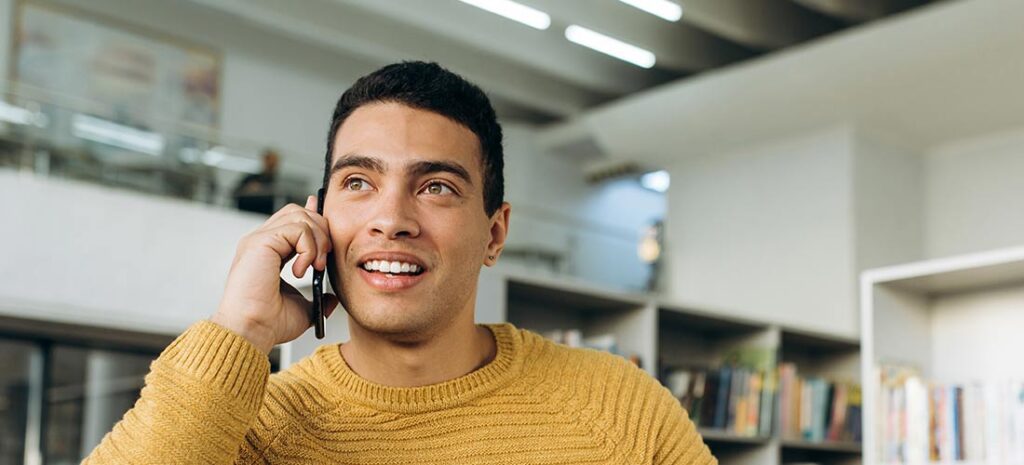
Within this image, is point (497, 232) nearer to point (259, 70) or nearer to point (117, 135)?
point (117, 135)

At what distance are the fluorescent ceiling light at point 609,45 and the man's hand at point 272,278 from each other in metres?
6.85

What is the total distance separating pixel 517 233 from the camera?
8227 millimetres

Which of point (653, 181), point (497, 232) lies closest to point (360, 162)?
point (497, 232)

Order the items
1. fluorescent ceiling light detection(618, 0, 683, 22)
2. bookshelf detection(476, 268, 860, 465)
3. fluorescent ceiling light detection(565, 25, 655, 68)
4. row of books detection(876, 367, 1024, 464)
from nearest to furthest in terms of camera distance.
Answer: row of books detection(876, 367, 1024, 464)
bookshelf detection(476, 268, 860, 465)
fluorescent ceiling light detection(618, 0, 683, 22)
fluorescent ceiling light detection(565, 25, 655, 68)

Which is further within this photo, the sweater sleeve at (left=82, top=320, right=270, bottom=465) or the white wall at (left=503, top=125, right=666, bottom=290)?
the white wall at (left=503, top=125, right=666, bottom=290)

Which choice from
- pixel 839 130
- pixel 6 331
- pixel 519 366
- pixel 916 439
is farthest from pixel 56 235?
pixel 839 130

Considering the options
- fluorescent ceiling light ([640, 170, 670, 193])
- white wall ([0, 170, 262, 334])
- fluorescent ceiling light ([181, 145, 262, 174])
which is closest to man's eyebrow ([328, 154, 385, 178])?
white wall ([0, 170, 262, 334])

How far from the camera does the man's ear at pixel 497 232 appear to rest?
165 cm

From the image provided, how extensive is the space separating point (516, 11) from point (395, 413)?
673 centimetres

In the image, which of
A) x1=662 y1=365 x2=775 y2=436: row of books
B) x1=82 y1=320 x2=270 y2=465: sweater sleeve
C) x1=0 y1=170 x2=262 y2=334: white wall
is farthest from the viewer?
x1=0 y1=170 x2=262 y2=334: white wall

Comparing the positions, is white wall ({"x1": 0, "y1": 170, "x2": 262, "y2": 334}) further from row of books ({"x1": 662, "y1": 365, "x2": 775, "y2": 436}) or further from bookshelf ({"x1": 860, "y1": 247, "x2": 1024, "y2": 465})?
bookshelf ({"x1": 860, "y1": 247, "x2": 1024, "y2": 465})

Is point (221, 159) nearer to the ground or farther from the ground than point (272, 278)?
farther from the ground

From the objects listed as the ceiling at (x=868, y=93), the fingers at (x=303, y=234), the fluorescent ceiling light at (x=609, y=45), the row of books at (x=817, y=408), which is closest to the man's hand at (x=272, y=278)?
the fingers at (x=303, y=234)

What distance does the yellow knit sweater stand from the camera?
4.34 feet
